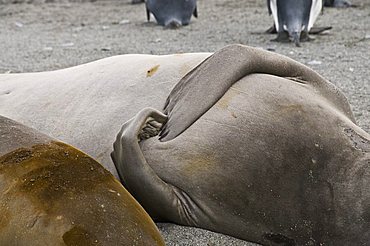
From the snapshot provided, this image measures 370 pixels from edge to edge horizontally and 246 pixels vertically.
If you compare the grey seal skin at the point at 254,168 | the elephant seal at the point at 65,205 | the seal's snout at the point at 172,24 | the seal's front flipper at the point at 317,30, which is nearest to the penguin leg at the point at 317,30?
the seal's front flipper at the point at 317,30

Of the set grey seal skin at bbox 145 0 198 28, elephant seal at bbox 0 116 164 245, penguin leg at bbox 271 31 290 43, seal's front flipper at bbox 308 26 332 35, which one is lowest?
grey seal skin at bbox 145 0 198 28

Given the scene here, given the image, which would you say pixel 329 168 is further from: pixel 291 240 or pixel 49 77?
pixel 49 77

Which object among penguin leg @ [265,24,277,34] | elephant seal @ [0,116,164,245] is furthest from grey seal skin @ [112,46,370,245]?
penguin leg @ [265,24,277,34]

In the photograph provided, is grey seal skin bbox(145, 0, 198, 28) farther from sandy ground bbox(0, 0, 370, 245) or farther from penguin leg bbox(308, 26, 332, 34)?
penguin leg bbox(308, 26, 332, 34)

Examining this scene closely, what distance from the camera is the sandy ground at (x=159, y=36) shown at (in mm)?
6512

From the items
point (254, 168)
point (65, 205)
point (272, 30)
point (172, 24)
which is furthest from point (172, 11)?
point (65, 205)

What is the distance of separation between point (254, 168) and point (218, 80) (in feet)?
1.18

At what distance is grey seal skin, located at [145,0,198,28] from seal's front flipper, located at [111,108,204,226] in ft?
23.2

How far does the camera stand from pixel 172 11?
9758 mm

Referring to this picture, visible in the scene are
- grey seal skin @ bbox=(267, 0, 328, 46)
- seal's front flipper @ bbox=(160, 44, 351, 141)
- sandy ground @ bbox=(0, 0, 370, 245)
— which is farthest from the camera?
grey seal skin @ bbox=(267, 0, 328, 46)

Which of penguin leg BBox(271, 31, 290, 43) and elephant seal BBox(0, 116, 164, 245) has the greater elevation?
elephant seal BBox(0, 116, 164, 245)

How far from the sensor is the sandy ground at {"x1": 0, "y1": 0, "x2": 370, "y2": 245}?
6.51m

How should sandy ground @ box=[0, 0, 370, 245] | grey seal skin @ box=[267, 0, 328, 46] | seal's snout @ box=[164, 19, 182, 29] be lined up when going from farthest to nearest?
seal's snout @ box=[164, 19, 182, 29] → grey seal skin @ box=[267, 0, 328, 46] → sandy ground @ box=[0, 0, 370, 245]

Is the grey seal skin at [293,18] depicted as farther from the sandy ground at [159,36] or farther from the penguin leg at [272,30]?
the penguin leg at [272,30]
